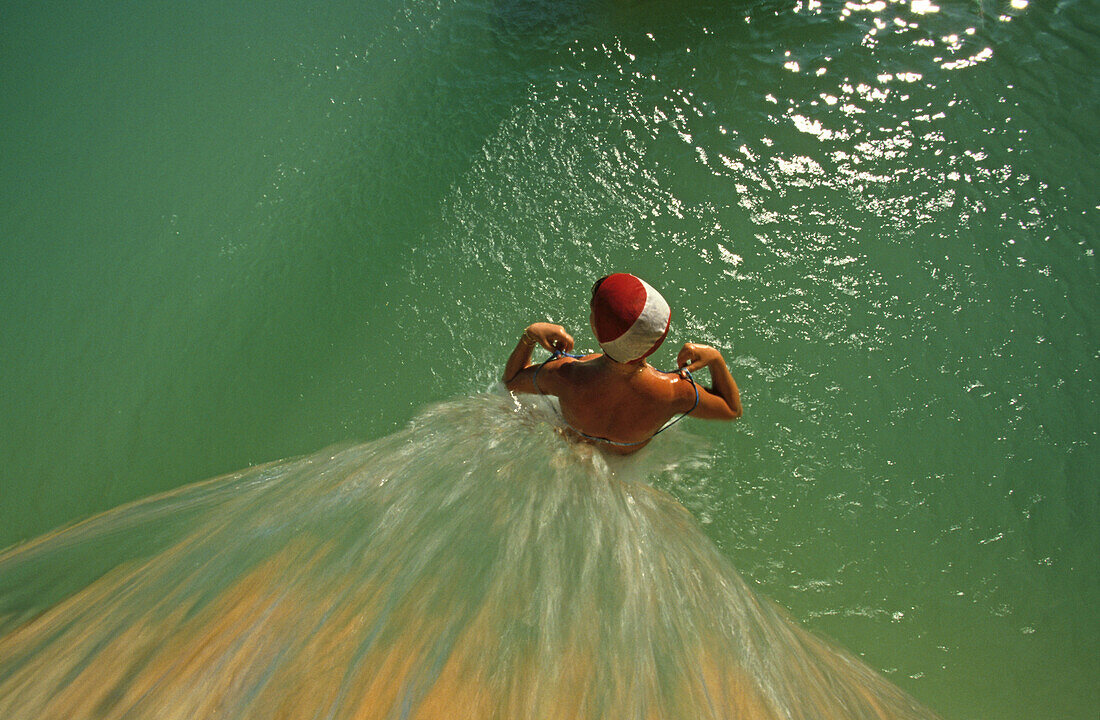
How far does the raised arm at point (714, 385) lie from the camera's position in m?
1.92

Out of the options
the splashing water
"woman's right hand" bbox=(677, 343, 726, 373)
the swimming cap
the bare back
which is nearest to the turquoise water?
the splashing water

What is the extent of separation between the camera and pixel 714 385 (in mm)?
2031

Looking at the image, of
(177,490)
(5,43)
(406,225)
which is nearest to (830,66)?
(406,225)

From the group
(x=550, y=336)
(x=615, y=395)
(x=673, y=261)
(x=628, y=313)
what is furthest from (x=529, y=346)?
(x=673, y=261)

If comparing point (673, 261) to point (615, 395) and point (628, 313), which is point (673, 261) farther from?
point (628, 313)

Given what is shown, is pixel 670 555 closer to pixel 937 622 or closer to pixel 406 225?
pixel 937 622

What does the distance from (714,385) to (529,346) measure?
1.94 feet

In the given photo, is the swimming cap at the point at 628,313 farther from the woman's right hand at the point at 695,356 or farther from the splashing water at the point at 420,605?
the splashing water at the point at 420,605

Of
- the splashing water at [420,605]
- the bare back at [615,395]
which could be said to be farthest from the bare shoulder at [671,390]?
the splashing water at [420,605]

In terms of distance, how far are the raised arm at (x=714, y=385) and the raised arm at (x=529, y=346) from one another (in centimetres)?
36

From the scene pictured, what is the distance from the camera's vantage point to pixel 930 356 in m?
2.67

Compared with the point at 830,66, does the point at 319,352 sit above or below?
below

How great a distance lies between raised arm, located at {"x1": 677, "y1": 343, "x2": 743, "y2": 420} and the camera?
192cm

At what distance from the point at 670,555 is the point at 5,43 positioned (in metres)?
5.20
